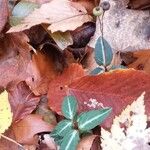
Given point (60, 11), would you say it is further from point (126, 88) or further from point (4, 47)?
point (126, 88)

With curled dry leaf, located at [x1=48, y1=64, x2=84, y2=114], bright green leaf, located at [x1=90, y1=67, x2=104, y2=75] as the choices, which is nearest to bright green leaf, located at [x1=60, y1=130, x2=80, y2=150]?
curled dry leaf, located at [x1=48, y1=64, x2=84, y2=114]

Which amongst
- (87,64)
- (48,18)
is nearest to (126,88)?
(87,64)

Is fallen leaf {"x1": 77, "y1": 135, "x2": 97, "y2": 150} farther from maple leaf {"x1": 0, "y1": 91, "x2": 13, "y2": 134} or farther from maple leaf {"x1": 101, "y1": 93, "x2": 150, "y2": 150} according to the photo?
maple leaf {"x1": 0, "y1": 91, "x2": 13, "y2": 134}

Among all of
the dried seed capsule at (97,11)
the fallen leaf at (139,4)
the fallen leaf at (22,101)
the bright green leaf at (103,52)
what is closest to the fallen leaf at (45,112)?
the fallen leaf at (22,101)

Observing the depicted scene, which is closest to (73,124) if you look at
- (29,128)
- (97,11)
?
(29,128)

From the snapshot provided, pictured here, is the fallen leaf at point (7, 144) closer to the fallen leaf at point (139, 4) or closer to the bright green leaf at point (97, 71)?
the bright green leaf at point (97, 71)

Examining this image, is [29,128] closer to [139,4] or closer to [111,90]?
[111,90]

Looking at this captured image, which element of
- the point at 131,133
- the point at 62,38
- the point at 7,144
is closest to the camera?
the point at 131,133
